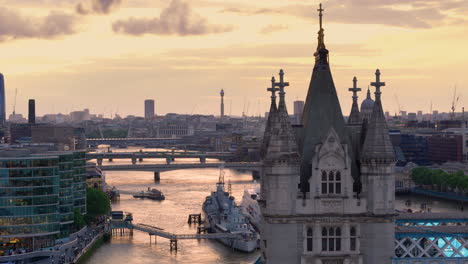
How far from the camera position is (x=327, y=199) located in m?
27.3

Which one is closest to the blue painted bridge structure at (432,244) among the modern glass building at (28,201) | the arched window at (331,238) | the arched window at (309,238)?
the arched window at (331,238)

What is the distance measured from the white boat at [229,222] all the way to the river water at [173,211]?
116cm

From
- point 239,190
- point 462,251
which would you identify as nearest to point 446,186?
point 239,190

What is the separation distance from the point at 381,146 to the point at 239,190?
365 feet

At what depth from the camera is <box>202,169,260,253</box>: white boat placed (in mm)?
81375

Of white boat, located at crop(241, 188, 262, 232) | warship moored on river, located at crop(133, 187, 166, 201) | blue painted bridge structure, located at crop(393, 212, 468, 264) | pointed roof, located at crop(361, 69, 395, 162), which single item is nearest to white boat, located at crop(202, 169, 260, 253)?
white boat, located at crop(241, 188, 262, 232)

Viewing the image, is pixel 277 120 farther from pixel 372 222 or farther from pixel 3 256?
pixel 3 256

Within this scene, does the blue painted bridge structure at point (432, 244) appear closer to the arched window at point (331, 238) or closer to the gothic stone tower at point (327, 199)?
the gothic stone tower at point (327, 199)

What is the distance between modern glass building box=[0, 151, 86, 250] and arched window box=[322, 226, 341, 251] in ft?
161

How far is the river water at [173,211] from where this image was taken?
75812 mm

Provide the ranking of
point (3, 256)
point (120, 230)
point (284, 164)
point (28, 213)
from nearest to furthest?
point (284, 164)
point (3, 256)
point (28, 213)
point (120, 230)

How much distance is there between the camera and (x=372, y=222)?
90.6 feet

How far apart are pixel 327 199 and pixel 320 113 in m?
3.04

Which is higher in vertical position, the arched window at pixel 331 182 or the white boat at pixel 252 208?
the arched window at pixel 331 182
